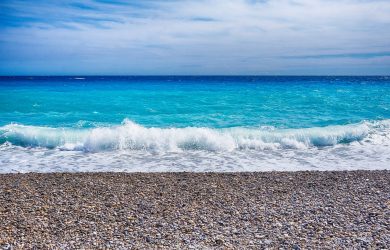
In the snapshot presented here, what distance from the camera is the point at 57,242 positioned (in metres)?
5.13

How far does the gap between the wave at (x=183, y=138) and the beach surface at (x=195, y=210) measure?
3981 millimetres

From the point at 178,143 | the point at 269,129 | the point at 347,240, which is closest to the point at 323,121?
the point at 269,129

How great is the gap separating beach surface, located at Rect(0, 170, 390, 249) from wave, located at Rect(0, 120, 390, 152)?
3.98 m

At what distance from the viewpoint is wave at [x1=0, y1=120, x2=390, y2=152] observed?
13.1 metres

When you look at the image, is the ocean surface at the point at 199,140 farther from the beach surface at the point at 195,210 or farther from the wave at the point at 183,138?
the beach surface at the point at 195,210

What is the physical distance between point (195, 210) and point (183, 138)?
7.23m

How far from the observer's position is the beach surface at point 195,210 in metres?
5.23

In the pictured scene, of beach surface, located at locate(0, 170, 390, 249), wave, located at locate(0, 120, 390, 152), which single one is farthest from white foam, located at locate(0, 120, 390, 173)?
beach surface, located at locate(0, 170, 390, 249)

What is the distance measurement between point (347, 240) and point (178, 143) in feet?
28.3

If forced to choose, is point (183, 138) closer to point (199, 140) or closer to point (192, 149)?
point (199, 140)

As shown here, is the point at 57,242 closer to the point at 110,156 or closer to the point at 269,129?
the point at 110,156

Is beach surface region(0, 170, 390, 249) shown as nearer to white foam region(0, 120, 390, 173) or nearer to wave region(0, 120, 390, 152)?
white foam region(0, 120, 390, 173)

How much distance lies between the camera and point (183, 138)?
44.6ft

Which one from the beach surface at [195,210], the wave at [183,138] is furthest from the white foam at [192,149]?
the beach surface at [195,210]
